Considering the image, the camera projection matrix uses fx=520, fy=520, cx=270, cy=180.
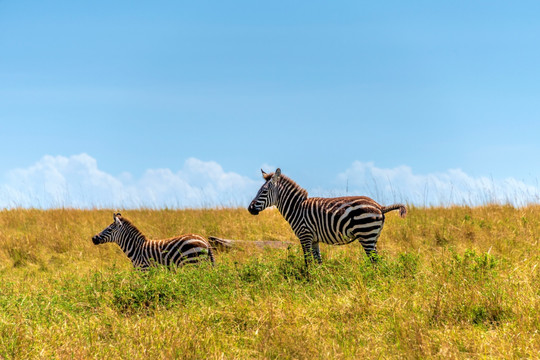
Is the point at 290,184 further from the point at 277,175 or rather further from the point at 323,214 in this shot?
the point at 323,214

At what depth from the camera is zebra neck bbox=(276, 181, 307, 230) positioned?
10.9m

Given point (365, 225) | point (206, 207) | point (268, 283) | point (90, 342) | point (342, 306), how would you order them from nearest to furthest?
point (90, 342)
point (342, 306)
point (268, 283)
point (365, 225)
point (206, 207)

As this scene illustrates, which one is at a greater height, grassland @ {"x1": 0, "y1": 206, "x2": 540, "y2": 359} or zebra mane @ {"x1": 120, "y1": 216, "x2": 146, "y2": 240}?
zebra mane @ {"x1": 120, "y1": 216, "x2": 146, "y2": 240}

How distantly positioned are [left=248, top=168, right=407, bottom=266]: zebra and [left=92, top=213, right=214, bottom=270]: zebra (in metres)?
1.89

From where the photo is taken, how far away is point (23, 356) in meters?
5.61

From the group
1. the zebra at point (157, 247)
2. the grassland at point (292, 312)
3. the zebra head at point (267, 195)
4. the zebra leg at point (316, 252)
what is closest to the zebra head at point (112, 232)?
the zebra at point (157, 247)

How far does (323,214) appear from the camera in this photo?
10.4m

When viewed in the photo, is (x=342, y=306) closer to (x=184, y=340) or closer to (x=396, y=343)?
(x=396, y=343)

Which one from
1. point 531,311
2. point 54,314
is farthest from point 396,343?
point 54,314

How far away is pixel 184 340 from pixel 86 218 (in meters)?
13.9

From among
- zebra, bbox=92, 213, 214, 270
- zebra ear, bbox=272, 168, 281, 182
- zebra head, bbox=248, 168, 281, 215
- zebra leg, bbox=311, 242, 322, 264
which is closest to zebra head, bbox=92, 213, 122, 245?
zebra, bbox=92, 213, 214, 270

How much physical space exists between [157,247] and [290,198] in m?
2.92

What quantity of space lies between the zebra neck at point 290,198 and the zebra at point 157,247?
6.40 feet

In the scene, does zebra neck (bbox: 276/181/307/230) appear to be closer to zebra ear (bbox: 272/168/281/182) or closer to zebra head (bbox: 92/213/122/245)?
zebra ear (bbox: 272/168/281/182)
